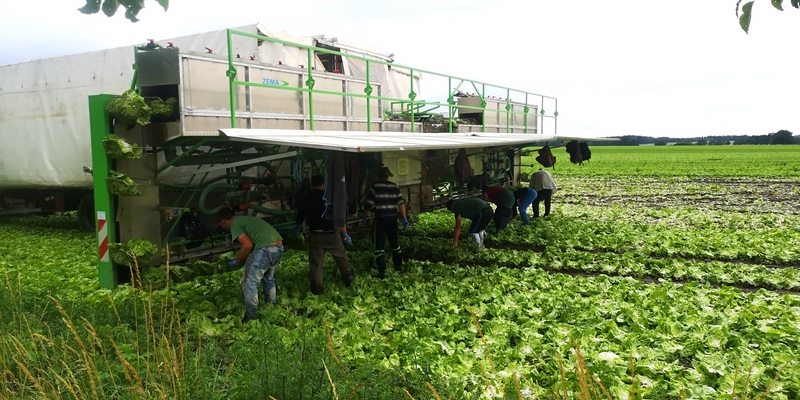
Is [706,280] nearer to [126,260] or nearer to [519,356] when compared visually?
[519,356]

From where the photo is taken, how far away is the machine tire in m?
13.8

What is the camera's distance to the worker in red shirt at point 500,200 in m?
12.3

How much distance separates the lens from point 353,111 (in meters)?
9.83

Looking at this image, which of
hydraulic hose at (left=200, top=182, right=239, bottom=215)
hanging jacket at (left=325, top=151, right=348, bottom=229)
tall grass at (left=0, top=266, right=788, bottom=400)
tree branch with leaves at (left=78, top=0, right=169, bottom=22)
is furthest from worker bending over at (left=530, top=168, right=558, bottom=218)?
tree branch with leaves at (left=78, top=0, right=169, bottom=22)

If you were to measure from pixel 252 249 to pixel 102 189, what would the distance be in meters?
1.99

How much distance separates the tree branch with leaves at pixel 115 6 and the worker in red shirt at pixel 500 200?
9.01m

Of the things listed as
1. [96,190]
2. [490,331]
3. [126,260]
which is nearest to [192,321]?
[126,260]

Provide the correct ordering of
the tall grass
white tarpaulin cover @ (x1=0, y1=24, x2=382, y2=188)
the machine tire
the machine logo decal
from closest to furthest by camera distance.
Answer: the tall grass < the machine logo decal < white tarpaulin cover @ (x1=0, y1=24, x2=382, y2=188) < the machine tire

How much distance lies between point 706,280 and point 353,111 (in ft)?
20.0

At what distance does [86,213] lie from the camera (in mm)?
14016

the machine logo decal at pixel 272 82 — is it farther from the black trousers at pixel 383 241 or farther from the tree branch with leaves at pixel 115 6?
the tree branch with leaves at pixel 115 6

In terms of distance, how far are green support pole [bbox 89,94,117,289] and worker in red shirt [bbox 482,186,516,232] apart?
7386 millimetres

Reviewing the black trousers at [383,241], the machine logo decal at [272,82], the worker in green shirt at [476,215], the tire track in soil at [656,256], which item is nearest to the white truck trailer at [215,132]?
the machine logo decal at [272,82]

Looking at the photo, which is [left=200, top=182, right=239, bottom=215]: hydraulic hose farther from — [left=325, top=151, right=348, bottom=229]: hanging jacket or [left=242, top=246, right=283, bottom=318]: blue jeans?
[left=325, top=151, right=348, bottom=229]: hanging jacket
